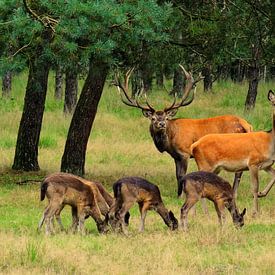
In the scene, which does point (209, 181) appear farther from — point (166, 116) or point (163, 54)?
point (163, 54)

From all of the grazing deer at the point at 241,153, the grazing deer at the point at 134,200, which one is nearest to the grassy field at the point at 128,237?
the grazing deer at the point at 134,200

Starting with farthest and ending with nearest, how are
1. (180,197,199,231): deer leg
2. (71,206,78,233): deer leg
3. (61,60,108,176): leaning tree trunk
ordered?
1. (61,60,108,176): leaning tree trunk
2. (180,197,199,231): deer leg
3. (71,206,78,233): deer leg

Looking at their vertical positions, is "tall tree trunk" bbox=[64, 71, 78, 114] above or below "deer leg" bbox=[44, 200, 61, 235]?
above

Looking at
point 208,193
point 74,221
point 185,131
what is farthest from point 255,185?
point 74,221

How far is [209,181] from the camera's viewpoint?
36.0 ft

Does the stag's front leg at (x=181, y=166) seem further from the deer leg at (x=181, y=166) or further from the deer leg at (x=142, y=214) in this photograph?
the deer leg at (x=142, y=214)

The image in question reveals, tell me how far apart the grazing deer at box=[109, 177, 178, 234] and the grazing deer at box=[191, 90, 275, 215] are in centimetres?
255

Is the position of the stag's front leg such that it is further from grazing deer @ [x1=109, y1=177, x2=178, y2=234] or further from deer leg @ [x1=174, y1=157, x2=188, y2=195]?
grazing deer @ [x1=109, y1=177, x2=178, y2=234]

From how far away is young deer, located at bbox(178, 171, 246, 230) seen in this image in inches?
428

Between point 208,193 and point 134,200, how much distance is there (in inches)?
40.6

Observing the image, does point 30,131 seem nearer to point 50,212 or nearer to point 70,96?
point 50,212

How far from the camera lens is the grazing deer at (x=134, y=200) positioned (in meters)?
10.5

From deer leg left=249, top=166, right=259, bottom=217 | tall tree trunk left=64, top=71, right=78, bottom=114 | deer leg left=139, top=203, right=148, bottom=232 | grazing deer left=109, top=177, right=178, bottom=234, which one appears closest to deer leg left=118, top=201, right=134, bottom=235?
grazing deer left=109, top=177, right=178, bottom=234

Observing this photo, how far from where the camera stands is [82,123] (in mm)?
15688
